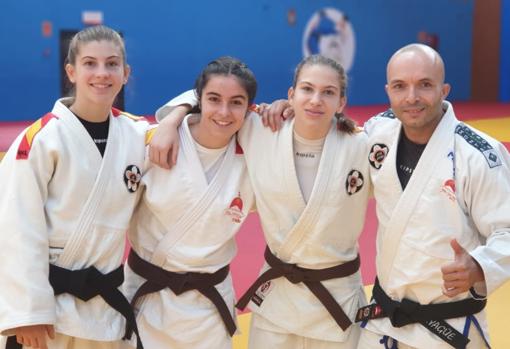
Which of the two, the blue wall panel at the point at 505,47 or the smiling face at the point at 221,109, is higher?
the blue wall panel at the point at 505,47

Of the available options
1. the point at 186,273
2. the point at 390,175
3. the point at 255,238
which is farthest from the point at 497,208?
the point at 255,238

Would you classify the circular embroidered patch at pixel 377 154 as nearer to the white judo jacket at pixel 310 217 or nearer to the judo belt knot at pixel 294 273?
the white judo jacket at pixel 310 217

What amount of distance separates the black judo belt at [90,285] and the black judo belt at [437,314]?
996 mm

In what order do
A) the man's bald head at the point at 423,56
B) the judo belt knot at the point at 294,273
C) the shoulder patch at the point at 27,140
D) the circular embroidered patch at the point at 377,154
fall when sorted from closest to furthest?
the shoulder patch at the point at 27,140 < the man's bald head at the point at 423,56 < the circular embroidered patch at the point at 377,154 < the judo belt knot at the point at 294,273

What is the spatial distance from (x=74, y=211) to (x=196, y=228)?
19.1 inches

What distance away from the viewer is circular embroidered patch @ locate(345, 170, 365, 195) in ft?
9.11

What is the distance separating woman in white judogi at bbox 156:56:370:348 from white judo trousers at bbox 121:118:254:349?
0.16 m

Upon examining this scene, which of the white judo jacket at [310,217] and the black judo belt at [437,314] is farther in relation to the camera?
the white judo jacket at [310,217]

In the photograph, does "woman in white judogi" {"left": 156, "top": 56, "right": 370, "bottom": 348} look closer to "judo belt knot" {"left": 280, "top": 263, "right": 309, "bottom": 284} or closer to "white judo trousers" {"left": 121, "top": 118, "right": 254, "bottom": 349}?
"judo belt knot" {"left": 280, "top": 263, "right": 309, "bottom": 284}

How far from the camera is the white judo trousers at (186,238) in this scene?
8.94 ft

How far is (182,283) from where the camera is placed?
8.96 feet

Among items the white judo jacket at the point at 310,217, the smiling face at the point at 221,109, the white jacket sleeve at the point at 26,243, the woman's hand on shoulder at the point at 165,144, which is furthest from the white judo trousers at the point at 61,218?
the white judo jacket at the point at 310,217

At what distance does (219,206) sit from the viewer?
2.73 metres

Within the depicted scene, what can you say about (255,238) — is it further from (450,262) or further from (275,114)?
(450,262)
